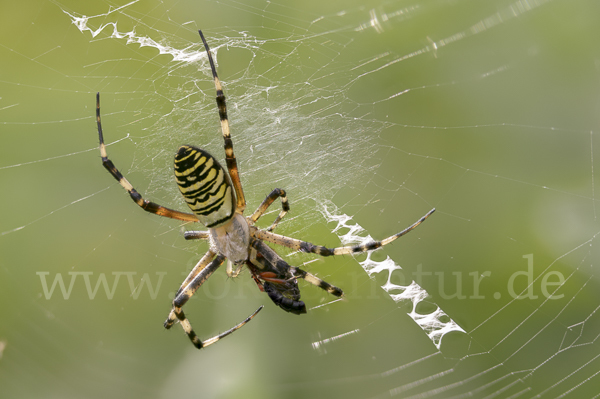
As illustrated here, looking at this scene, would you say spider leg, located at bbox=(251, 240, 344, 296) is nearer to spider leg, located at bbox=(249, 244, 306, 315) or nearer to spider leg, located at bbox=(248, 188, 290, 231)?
spider leg, located at bbox=(249, 244, 306, 315)

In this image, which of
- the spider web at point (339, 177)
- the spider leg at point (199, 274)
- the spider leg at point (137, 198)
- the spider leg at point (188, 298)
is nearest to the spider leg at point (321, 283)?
the spider web at point (339, 177)

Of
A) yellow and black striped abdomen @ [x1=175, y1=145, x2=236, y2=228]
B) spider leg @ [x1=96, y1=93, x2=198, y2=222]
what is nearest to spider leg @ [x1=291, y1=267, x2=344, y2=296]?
yellow and black striped abdomen @ [x1=175, y1=145, x2=236, y2=228]

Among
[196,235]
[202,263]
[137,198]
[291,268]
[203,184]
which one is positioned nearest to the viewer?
[203,184]

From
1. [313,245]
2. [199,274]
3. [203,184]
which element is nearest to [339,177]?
[313,245]

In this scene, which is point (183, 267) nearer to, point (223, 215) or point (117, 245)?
point (117, 245)

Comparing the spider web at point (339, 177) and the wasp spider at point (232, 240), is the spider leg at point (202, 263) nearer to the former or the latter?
the wasp spider at point (232, 240)

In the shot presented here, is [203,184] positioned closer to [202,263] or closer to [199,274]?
[199,274]
